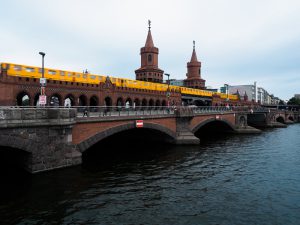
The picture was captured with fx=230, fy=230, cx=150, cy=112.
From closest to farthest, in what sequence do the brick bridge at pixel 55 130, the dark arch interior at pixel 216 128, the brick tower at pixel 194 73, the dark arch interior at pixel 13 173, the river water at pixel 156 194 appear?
the river water at pixel 156 194
the dark arch interior at pixel 13 173
the brick bridge at pixel 55 130
the dark arch interior at pixel 216 128
the brick tower at pixel 194 73

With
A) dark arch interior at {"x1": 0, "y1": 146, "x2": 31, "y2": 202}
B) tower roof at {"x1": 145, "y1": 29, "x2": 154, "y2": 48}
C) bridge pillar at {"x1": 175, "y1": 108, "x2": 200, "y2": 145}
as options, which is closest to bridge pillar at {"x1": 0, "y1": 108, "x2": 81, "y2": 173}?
dark arch interior at {"x1": 0, "y1": 146, "x2": 31, "y2": 202}

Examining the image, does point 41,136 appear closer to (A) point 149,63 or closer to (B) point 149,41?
(A) point 149,63

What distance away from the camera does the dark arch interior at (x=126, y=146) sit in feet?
Answer: 80.0

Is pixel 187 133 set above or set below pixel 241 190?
above

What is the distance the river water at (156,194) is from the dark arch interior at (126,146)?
1.90 metres

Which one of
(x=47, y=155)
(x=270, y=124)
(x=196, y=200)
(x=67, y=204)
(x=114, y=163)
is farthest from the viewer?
(x=270, y=124)

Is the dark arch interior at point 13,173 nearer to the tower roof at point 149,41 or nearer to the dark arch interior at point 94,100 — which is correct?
the dark arch interior at point 94,100

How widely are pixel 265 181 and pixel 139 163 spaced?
1094cm

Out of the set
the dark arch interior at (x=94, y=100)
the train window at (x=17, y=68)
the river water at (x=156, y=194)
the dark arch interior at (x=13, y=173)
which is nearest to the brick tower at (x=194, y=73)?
the dark arch interior at (x=94, y=100)

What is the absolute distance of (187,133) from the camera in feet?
108

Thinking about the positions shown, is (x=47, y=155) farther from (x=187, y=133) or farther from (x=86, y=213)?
(x=187, y=133)

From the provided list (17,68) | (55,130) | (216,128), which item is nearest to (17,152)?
(55,130)

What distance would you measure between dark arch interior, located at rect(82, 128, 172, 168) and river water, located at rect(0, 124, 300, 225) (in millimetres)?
1899

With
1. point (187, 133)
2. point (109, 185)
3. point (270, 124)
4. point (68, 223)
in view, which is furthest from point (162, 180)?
point (270, 124)
